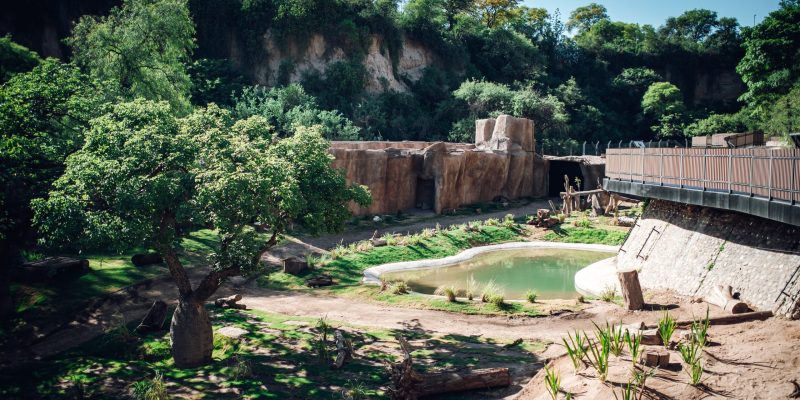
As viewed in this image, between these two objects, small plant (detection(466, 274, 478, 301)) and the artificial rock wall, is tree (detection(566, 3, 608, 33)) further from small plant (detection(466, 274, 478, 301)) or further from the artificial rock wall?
small plant (detection(466, 274, 478, 301))

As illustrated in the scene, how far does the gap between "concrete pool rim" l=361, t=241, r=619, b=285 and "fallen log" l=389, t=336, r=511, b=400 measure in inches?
389

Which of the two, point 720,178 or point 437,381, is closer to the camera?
point 437,381

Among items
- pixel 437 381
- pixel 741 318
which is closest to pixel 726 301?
pixel 741 318

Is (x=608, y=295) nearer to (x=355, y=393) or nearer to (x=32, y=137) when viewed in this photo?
(x=355, y=393)

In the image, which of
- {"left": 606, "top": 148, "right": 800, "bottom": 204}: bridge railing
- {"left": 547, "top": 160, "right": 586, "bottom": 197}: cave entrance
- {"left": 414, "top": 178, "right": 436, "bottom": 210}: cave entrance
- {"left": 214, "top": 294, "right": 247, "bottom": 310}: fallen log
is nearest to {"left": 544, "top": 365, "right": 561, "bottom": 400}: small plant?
{"left": 606, "top": 148, "right": 800, "bottom": 204}: bridge railing

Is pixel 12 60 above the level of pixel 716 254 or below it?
above

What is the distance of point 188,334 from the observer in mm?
13250

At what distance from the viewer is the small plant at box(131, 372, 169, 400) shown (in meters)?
11.4

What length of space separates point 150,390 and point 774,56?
49007 mm

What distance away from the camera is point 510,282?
2247cm

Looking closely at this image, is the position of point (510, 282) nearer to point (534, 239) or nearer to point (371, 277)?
point (371, 277)

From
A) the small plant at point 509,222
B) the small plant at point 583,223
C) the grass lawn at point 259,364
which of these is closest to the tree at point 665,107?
the small plant at point 583,223

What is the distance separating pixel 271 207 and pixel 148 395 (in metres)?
4.52

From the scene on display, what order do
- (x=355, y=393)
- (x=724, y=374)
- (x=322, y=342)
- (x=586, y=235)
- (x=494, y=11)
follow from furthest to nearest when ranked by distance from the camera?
(x=494, y=11)
(x=586, y=235)
(x=322, y=342)
(x=355, y=393)
(x=724, y=374)
